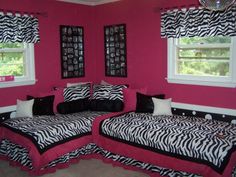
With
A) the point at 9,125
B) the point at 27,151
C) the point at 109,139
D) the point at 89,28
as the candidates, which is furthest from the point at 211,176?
the point at 89,28

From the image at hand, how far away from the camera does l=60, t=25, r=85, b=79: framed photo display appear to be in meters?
4.68

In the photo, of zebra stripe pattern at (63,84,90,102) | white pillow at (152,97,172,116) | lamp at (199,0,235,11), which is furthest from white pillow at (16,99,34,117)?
lamp at (199,0,235,11)

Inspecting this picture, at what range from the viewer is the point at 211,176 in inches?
104

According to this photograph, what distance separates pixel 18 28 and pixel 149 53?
79.8 inches

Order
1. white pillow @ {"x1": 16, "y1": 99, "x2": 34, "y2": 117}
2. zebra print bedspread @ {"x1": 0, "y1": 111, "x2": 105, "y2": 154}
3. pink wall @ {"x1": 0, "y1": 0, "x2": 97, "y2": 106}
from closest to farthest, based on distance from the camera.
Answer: zebra print bedspread @ {"x1": 0, "y1": 111, "x2": 105, "y2": 154} → white pillow @ {"x1": 16, "y1": 99, "x2": 34, "y2": 117} → pink wall @ {"x1": 0, "y1": 0, "x2": 97, "y2": 106}

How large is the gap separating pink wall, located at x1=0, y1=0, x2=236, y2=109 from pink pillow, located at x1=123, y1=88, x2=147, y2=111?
0.94ft

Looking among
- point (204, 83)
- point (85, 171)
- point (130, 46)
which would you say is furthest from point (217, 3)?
point (130, 46)

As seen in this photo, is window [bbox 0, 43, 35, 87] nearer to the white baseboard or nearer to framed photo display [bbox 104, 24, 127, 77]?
the white baseboard

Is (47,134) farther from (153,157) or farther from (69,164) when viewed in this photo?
(153,157)

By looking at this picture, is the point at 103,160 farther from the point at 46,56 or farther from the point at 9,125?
the point at 46,56

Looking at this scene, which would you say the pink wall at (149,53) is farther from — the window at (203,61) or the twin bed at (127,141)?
the twin bed at (127,141)

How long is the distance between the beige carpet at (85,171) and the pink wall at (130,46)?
1086 millimetres

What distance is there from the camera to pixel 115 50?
15.9 feet

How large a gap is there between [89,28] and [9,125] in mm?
2368
